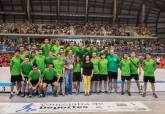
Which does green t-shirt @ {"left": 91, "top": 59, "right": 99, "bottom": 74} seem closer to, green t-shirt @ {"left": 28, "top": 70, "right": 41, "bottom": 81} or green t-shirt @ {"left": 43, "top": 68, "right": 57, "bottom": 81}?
green t-shirt @ {"left": 43, "top": 68, "right": 57, "bottom": 81}

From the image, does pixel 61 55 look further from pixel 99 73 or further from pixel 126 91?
pixel 126 91

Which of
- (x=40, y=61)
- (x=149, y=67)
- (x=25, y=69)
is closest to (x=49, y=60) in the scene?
(x=40, y=61)

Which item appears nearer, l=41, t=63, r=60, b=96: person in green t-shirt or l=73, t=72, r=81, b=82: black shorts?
l=41, t=63, r=60, b=96: person in green t-shirt

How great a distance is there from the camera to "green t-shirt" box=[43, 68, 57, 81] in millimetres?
12016

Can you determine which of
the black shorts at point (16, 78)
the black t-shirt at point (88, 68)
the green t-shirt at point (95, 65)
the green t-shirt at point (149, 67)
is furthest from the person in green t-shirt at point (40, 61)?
the green t-shirt at point (149, 67)

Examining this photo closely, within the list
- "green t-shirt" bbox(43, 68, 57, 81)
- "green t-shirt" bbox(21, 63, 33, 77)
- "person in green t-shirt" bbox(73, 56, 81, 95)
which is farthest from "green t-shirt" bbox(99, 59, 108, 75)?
"green t-shirt" bbox(21, 63, 33, 77)

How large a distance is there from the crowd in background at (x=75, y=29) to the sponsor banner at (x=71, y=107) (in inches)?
1239

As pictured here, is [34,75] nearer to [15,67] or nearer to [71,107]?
[15,67]

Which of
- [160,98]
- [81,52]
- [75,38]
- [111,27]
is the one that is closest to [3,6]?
[75,38]

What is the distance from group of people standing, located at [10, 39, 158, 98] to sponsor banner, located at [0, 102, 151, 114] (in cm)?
145

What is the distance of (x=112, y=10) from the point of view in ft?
163

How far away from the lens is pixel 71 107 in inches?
400

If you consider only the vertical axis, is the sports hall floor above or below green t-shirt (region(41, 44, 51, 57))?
below

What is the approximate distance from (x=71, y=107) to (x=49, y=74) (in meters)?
2.29
